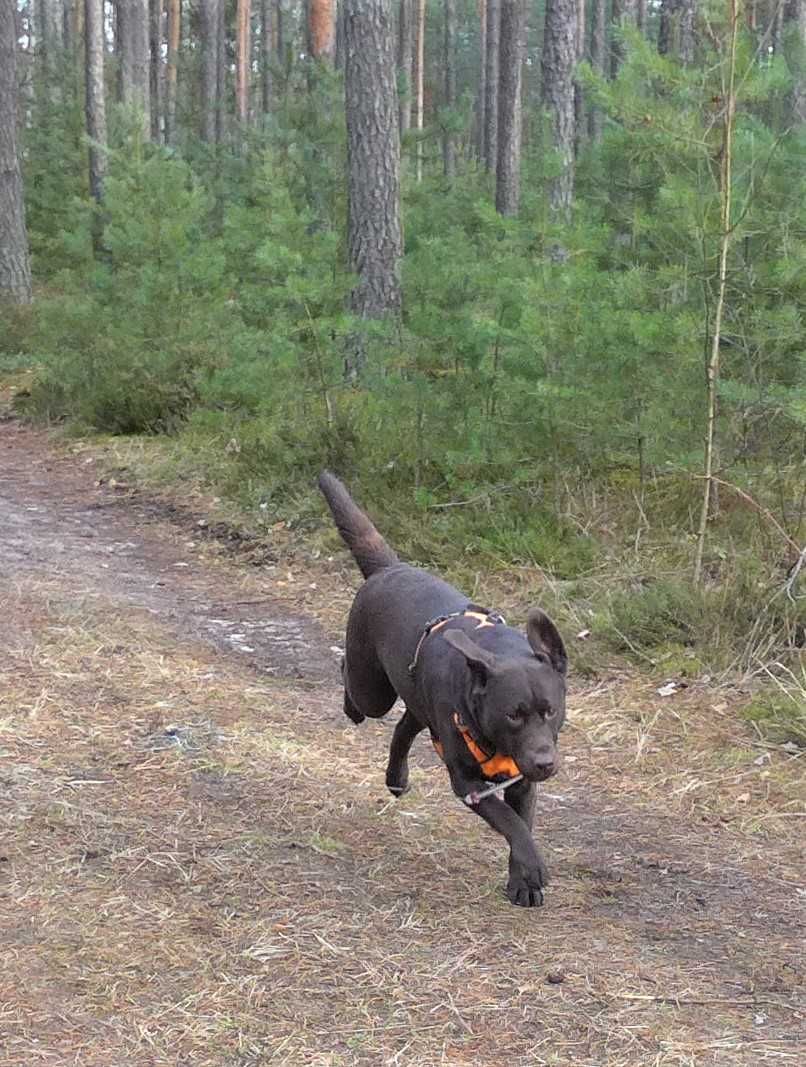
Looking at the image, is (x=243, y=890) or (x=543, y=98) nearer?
(x=243, y=890)

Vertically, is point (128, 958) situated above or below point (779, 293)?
below

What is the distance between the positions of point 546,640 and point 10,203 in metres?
15.2

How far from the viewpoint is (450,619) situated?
4020mm

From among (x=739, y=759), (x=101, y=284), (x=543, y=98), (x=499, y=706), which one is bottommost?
(x=739, y=759)

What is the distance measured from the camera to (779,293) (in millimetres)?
6223

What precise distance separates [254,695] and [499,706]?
8.09ft

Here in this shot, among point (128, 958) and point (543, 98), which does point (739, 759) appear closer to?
point (128, 958)

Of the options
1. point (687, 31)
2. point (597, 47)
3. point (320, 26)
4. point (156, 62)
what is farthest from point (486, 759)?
point (156, 62)

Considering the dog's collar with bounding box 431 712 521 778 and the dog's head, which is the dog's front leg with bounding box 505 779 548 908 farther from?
the dog's head

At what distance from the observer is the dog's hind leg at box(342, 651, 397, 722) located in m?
4.55

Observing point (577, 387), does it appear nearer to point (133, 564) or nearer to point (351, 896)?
point (133, 564)

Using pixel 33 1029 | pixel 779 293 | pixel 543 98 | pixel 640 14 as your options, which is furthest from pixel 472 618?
pixel 640 14

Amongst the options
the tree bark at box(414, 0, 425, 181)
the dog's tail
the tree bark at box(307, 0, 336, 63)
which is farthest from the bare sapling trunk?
the tree bark at box(414, 0, 425, 181)

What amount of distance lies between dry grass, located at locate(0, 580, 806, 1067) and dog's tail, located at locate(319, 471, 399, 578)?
2.83 ft
